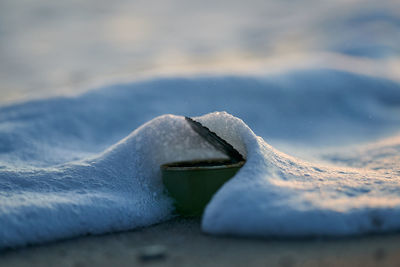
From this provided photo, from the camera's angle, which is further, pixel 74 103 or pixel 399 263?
pixel 74 103

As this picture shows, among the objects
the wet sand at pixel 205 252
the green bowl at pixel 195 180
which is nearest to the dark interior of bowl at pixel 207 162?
the green bowl at pixel 195 180

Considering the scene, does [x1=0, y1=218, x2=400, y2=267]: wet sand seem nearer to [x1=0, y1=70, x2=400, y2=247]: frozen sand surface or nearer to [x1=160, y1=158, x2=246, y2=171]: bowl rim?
[x1=0, y1=70, x2=400, y2=247]: frozen sand surface

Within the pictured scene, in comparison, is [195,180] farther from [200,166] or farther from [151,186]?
[151,186]

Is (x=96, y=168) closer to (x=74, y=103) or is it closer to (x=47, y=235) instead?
(x=47, y=235)

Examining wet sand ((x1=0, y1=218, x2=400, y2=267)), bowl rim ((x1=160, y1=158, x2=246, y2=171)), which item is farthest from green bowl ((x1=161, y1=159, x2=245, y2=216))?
wet sand ((x1=0, y1=218, x2=400, y2=267))

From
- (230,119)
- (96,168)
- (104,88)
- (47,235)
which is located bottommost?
(47,235)

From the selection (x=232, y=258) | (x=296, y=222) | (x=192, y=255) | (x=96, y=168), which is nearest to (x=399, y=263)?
(x=296, y=222)
